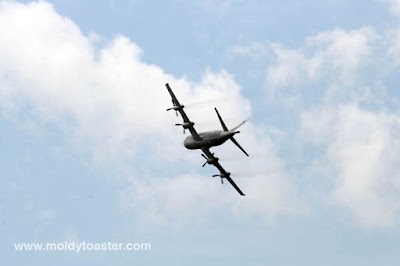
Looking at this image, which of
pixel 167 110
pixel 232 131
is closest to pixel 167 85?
pixel 167 110

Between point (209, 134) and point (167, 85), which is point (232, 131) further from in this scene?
point (167, 85)

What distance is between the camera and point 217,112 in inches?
7657

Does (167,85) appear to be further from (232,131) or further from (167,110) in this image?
(232,131)

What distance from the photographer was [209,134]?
19688 cm

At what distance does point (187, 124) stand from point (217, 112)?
884cm

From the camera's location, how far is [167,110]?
650ft

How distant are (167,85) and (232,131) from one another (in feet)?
61.7

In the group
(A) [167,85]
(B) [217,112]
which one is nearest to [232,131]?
(B) [217,112]

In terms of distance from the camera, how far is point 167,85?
655 feet

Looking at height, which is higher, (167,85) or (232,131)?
(167,85)

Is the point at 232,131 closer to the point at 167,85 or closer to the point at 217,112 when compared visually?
the point at 217,112

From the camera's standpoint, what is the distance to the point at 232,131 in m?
193

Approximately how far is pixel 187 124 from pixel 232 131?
11859 millimetres

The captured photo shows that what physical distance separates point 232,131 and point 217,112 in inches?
212
